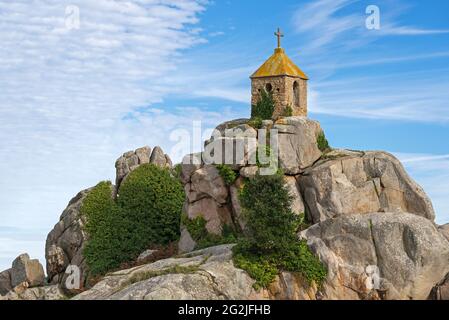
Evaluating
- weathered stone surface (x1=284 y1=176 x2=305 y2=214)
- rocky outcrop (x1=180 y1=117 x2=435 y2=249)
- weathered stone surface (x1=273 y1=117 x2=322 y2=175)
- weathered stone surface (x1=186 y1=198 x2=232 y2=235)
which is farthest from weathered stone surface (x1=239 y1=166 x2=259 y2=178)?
weathered stone surface (x1=186 y1=198 x2=232 y2=235)

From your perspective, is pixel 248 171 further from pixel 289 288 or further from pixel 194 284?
pixel 194 284

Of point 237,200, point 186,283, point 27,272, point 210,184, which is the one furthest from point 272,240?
point 27,272

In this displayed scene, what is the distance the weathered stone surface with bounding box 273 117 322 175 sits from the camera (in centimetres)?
4353

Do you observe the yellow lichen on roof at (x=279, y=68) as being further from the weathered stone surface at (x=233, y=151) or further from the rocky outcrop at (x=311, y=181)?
the weathered stone surface at (x=233, y=151)

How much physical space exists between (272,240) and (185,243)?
447 inches

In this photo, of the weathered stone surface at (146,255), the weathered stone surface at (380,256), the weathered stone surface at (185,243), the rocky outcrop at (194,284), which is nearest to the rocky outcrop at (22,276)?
the weathered stone surface at (146,255)

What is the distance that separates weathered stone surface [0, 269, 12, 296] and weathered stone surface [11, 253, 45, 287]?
627 mm

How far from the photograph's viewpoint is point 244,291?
34.3 metres

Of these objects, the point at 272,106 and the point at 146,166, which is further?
the point at 146,166

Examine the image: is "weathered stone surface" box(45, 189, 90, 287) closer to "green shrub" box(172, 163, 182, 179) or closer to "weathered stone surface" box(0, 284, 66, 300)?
"weathered stone surface" box(0, 284, 66, 300)

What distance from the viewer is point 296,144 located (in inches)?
1747

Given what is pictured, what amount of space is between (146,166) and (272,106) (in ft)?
40.0
